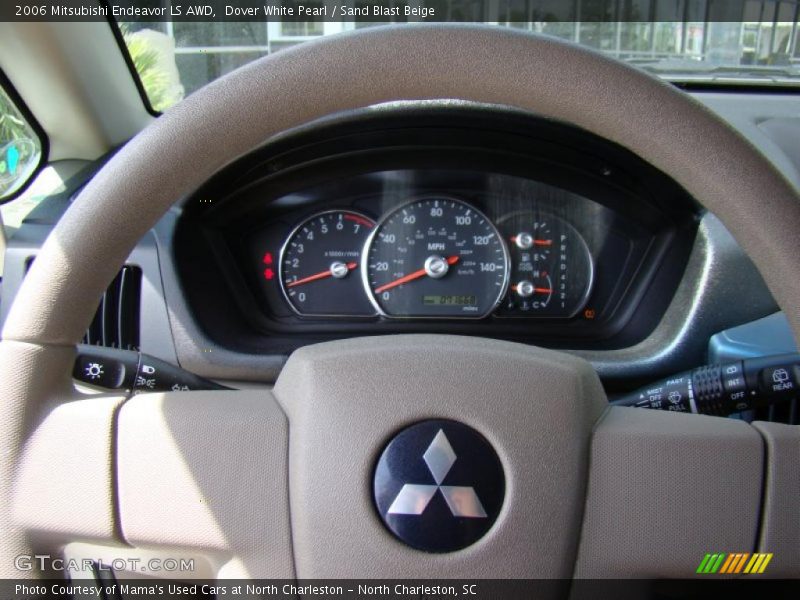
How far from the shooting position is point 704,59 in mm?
1949

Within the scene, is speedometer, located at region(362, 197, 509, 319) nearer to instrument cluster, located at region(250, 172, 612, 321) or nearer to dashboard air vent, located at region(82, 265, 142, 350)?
instrument cluster, located at region(250, 172, 612, 321)

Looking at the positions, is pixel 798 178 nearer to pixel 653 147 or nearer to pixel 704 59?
pixel 704 59

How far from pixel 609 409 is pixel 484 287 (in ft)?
3.82

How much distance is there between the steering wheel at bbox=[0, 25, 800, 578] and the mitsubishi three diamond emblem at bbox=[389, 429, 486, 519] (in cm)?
2

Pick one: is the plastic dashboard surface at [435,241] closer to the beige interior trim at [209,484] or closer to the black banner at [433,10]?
the black banner at [433,10]

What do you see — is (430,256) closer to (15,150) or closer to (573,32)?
(573,32)

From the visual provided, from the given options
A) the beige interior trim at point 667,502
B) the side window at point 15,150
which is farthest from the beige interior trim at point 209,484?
the side window at point 15,150

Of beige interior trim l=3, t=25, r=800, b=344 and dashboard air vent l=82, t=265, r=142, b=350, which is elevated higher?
beige interior trim l=3, t=25, r=800, b=344

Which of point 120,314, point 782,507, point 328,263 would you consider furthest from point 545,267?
point 782,507

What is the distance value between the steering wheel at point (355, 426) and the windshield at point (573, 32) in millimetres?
958

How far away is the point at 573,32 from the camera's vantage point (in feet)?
5.97

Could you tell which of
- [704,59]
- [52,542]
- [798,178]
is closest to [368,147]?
[704,59]

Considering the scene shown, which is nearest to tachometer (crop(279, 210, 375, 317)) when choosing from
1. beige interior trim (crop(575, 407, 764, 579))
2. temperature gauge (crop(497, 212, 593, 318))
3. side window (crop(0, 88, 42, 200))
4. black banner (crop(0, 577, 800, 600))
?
temperature gauge (crop(497, 212, 593, 318))

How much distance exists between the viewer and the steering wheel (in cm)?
80
